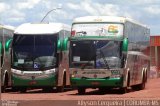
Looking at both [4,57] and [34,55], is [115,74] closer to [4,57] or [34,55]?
[34,55]

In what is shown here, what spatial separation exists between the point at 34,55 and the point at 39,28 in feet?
5.13

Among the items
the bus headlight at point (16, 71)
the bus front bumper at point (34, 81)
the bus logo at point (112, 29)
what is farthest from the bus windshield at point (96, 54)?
the bus headlight at point (16, 71)

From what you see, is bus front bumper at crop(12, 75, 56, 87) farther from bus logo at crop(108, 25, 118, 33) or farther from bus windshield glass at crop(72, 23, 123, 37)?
bus logo at crop(108, 25, 118, 33)

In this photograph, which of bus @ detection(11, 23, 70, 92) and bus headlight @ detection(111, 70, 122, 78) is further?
bus @ detection(11, 23, 70, 92)

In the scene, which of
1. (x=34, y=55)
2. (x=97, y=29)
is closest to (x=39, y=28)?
(x=34, y=55)

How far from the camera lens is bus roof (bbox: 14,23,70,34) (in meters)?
26.9

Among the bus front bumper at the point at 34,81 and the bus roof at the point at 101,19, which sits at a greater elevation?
the bus roof at the point at 101,19

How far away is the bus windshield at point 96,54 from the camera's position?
2362cm

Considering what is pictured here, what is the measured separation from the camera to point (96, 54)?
23672mm

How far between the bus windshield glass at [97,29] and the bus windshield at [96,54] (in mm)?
386

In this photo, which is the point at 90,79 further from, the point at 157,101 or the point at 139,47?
the point at 157,101

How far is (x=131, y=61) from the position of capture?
83.3 feet

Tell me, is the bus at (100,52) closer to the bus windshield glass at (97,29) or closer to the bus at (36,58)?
the bus windshield glass at (97,29)

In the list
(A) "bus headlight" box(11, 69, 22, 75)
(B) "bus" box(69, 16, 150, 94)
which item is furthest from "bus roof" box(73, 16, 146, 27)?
(A) "bus headlight" box(11, 69, 22, 75)
